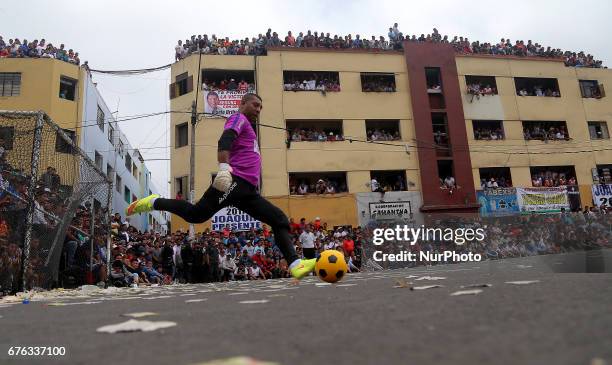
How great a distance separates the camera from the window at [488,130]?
28344mm

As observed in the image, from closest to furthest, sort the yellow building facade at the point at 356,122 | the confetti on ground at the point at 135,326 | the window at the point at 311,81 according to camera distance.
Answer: the confetti on ground at the point at 135,326 → the yellow building facade at the point at 356,122 → the window at the point at 311,81

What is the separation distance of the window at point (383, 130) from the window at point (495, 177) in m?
5.58

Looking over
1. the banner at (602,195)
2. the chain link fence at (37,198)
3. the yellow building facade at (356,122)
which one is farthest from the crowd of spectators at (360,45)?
the chain link fence at (37,198)

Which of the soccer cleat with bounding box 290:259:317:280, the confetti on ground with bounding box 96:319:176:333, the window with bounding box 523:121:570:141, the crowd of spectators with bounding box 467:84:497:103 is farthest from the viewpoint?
the window with bounding box 523:121:570:141

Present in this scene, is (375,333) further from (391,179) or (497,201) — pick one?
(497,201)

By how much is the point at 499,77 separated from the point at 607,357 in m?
31.3

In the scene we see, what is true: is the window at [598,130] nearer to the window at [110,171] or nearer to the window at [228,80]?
the window at [228,80]

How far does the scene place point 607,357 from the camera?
1.34 meters

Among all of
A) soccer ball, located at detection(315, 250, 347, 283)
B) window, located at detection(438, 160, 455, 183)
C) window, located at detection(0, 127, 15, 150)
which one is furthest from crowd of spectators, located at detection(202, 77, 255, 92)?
soccer ball, located at detection(315, 250, 347, 283)

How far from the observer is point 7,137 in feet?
26.2

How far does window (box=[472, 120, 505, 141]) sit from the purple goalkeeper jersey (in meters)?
25.7

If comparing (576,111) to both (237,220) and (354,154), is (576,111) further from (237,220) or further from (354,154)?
(237,220)

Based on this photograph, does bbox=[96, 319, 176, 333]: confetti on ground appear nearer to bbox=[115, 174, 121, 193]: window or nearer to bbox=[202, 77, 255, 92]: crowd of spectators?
bbox=[202, 77, 255, 92]: crowd of spectators

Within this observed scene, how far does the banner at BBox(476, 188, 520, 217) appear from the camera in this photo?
26.2 metres
